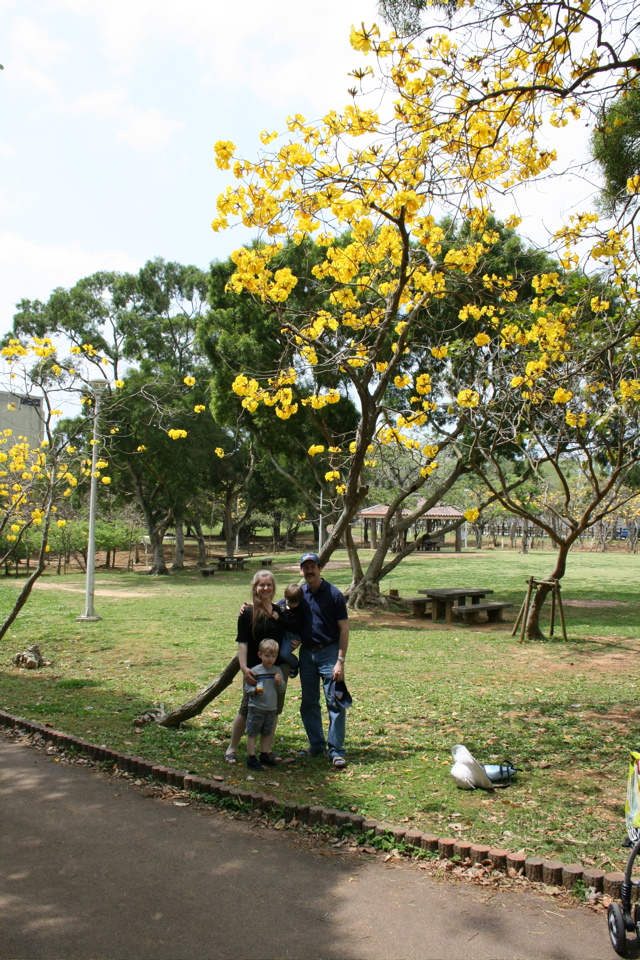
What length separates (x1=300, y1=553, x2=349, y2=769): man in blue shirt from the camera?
5102mm

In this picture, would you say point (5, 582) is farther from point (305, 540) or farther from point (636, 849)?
point (305, 540)

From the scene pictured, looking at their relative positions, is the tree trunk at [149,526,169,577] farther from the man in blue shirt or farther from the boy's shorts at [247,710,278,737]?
the boy's shorts at [247,710,278,737]

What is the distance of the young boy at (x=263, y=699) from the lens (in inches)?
193

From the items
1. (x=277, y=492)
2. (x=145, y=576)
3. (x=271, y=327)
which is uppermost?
(x=271, y=327)

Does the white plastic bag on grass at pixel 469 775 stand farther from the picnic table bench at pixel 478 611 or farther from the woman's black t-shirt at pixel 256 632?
the picnic table bench at pixel 478 611

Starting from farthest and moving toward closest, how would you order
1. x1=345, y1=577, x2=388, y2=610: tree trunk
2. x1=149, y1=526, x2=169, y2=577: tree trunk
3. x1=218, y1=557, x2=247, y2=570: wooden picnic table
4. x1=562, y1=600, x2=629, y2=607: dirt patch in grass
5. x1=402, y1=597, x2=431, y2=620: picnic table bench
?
x1=218, y1=557, x2=247, y2=570: wooden picnic table → x1=149, y1=526, x2=169, y2=577: tree trunk → x1=562, y1=600, x2=629, y2=607: dirt patch in grass → x1=345, y1=577, x2=388, y2=610: tree trunk → x1=402, y1=597, x2=431, y2=620: picnic table bench

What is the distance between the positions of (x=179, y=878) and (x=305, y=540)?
53.6 meters

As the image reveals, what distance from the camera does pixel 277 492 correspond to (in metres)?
36.2

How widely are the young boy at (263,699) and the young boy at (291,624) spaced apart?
18 centimetres

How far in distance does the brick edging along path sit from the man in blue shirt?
88cm

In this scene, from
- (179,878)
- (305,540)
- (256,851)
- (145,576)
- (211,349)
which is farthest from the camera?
(305,540)

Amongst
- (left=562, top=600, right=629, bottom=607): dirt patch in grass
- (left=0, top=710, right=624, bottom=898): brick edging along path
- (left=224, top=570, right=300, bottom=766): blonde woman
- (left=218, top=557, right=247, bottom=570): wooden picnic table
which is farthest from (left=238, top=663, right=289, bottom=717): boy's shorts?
(left=218, top=557, right=247, bottom=570): wooden picnic table

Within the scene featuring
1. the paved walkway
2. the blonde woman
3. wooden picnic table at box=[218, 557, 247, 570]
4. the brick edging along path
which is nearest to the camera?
the paved walkway

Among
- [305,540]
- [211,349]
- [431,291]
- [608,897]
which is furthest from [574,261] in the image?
[305,540]
